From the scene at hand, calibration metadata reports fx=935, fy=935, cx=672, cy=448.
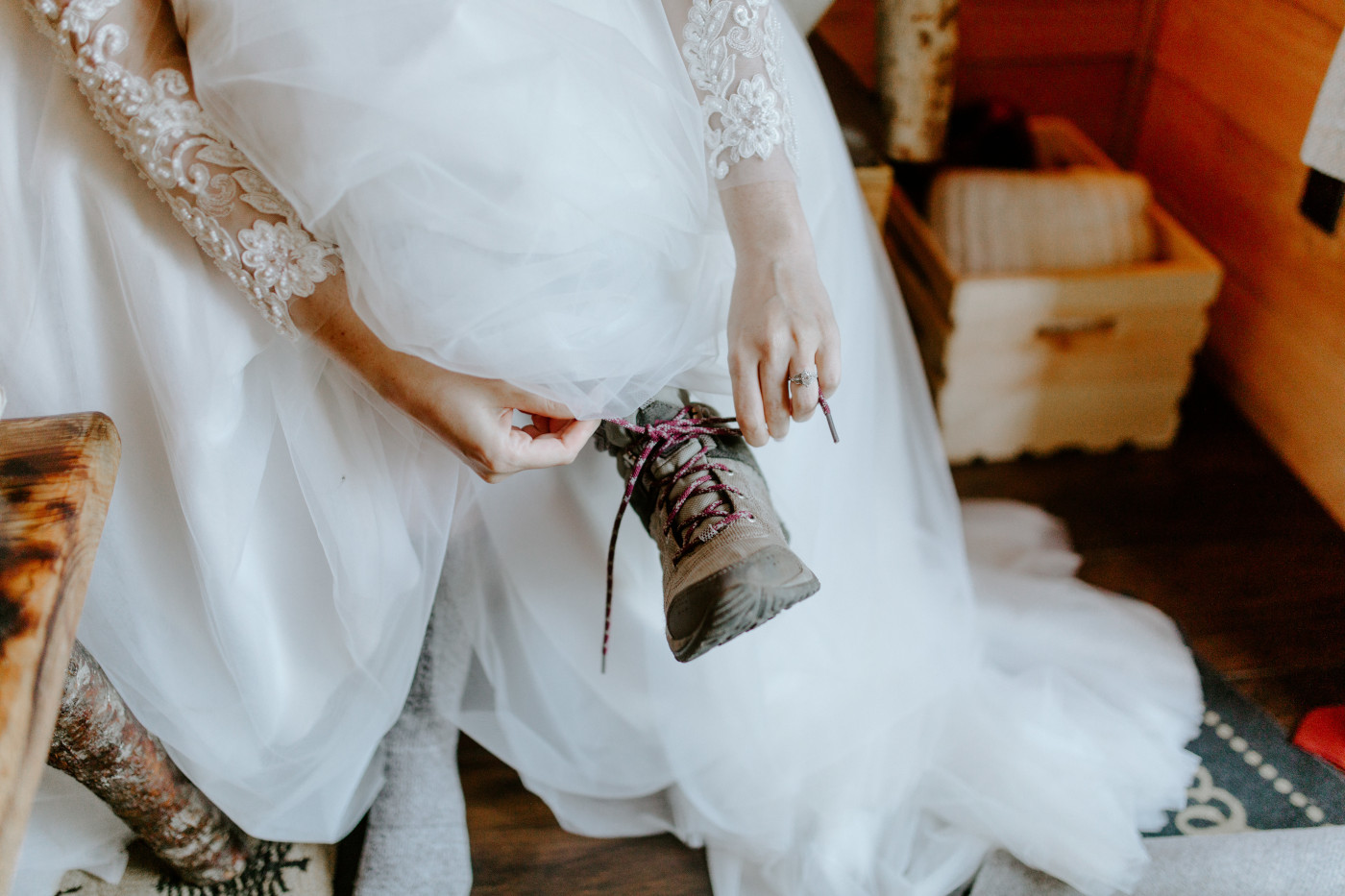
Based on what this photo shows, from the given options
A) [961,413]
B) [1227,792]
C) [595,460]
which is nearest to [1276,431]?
[961,413]

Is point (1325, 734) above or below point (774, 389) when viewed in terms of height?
below

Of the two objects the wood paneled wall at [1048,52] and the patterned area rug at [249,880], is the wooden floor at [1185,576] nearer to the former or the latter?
the patterned area rug at [249,880]

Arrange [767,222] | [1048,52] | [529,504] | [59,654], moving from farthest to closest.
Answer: [1048,52]
[529,504]
[767,222]
[59,654]

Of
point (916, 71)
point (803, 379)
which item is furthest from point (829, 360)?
point (916, 71)

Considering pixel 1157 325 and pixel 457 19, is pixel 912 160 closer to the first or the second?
pixel 1157 325

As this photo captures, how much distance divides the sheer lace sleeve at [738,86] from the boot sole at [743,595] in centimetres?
30

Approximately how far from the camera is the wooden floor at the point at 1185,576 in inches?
35.7

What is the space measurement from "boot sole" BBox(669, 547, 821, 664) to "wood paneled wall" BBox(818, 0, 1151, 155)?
1.24 metres

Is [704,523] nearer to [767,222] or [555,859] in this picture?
[767,222]

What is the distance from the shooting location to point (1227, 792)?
0.92m

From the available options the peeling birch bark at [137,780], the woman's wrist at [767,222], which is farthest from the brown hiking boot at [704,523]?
the peeling birch bark at [137,780]

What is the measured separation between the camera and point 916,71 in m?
1.29

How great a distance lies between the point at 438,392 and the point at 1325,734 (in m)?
0.95

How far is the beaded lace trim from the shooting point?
2.34 feet
